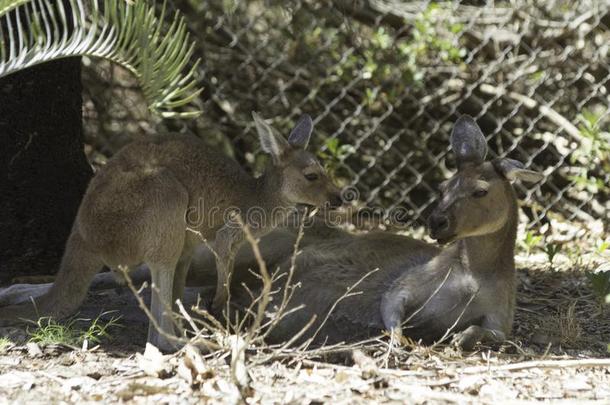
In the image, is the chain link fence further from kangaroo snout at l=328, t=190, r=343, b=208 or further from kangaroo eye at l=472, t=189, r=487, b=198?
kangaroo eye at l=472, t=189, r=487, b=198

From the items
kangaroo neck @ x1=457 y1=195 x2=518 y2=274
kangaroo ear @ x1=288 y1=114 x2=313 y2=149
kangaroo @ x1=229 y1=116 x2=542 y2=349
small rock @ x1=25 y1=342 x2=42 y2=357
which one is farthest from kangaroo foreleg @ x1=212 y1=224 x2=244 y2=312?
kangaroo neck @ x1=457 y1=195 x2=518 y2=274

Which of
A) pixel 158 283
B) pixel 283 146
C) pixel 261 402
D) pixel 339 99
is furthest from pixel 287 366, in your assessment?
pixel 339 99

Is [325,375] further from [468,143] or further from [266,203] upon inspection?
[468,143]

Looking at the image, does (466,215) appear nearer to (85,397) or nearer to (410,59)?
(85,397)

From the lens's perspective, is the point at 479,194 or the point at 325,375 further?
the point at 479,194

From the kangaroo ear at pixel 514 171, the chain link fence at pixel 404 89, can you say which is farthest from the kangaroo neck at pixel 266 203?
the chain link fence at pixel 404 89

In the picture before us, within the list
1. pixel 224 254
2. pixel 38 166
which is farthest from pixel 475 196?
pixel 38 166

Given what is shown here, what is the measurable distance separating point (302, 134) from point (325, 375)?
1698 millimetres

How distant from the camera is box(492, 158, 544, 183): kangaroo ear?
440cm

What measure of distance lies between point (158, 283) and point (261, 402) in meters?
1.14

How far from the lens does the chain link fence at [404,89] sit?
698 centimetres

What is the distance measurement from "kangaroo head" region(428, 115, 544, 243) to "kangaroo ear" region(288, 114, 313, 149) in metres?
0.82

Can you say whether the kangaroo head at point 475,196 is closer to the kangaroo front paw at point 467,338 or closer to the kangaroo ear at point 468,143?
the kangaroo ear at point 468,143

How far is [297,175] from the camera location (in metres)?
4.84
